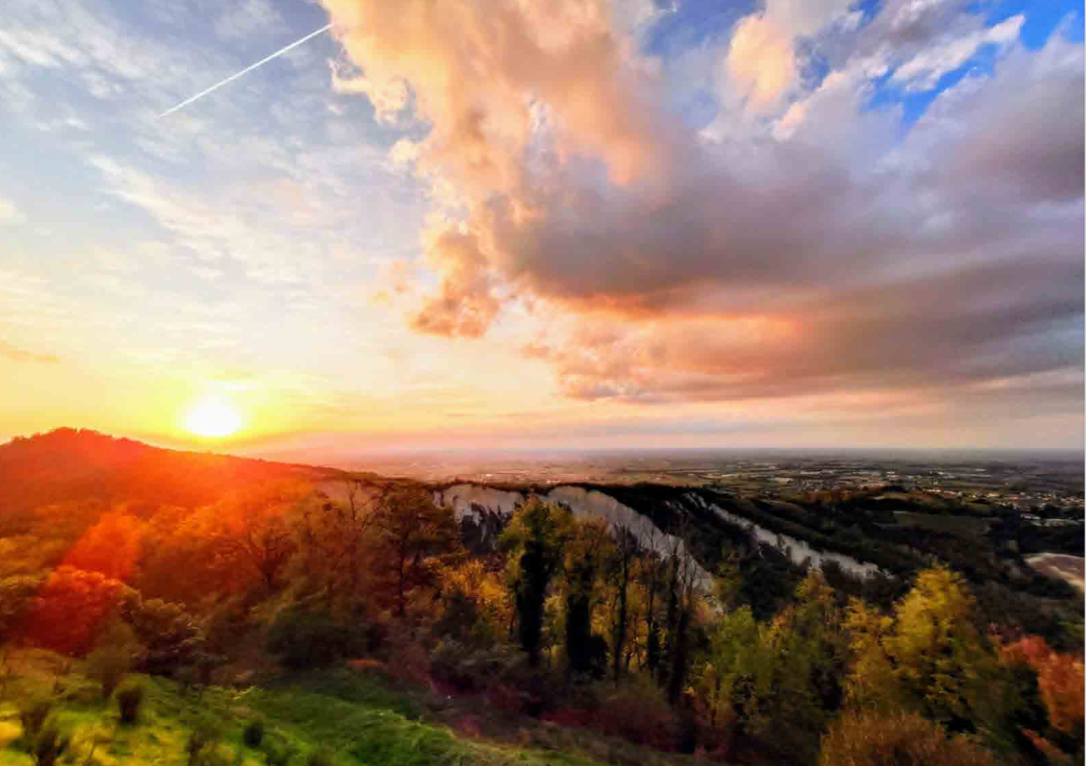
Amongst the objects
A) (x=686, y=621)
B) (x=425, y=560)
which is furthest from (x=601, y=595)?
(x=425, y=560)

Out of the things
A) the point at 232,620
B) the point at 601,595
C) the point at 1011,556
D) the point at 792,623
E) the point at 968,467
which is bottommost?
the point at 792,623

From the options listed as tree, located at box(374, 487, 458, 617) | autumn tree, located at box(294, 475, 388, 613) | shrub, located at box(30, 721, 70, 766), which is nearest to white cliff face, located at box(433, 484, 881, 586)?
tree, located at box(374, 487, 458, 617)

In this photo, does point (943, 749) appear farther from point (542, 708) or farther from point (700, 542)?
point (700, 542)

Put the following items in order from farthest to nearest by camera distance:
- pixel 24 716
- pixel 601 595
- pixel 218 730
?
pixel 601 595 → pixel 218 730 → pixel 24 716

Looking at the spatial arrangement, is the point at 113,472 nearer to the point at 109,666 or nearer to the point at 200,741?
the point at 109,666

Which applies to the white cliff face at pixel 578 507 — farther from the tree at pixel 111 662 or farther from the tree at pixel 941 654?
the tree at pixel 111 662

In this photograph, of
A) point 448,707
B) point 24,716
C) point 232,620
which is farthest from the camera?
point 232,620

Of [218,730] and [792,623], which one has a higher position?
[218,730]
